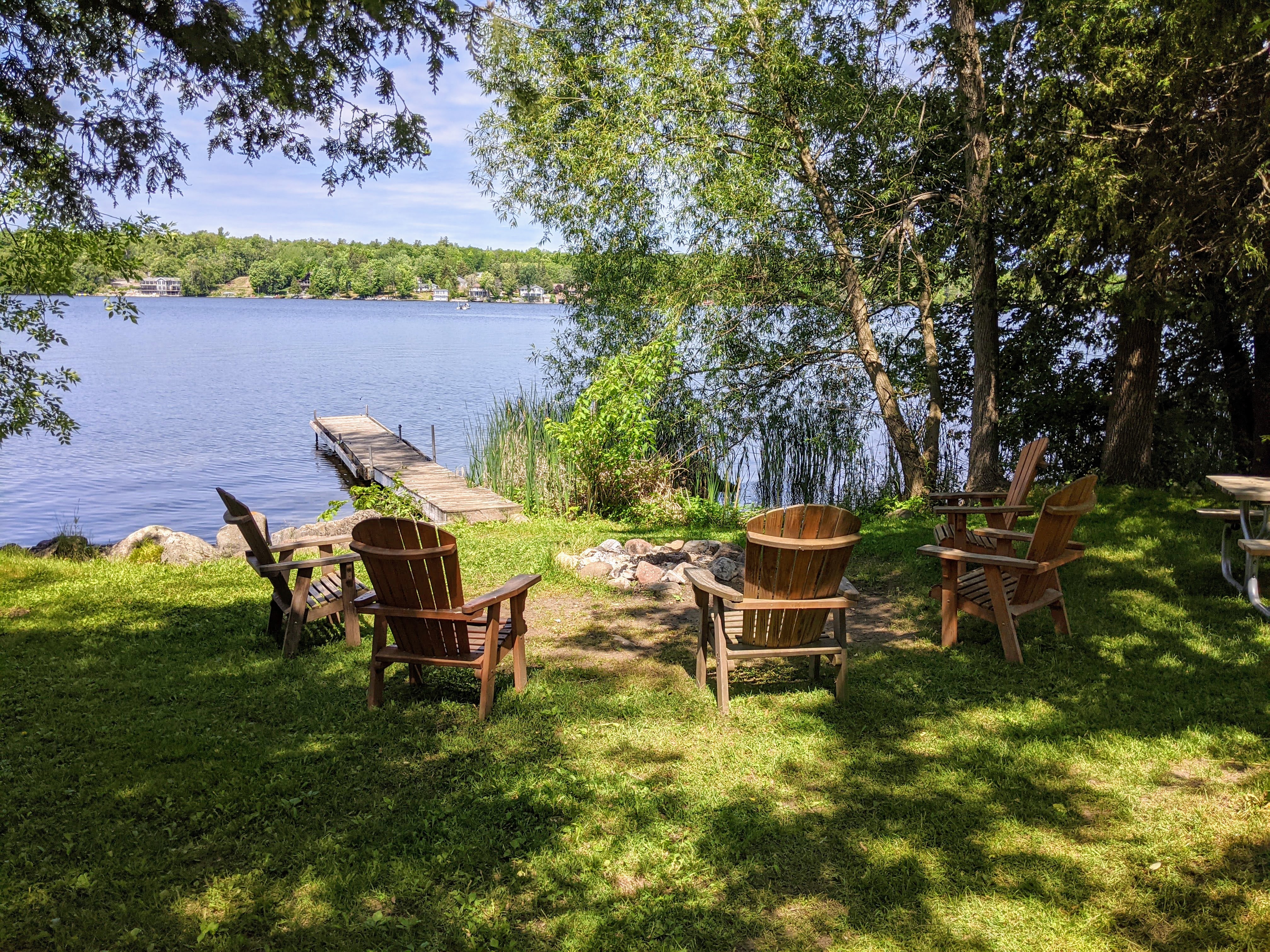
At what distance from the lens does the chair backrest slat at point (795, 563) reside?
4.35 metres

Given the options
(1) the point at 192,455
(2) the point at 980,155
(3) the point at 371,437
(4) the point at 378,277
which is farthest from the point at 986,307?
(4) the point at 378,277

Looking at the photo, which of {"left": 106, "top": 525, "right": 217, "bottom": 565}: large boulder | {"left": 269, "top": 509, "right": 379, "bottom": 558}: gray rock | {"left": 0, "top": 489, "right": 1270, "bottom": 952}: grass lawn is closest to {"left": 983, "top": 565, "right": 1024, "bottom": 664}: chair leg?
{"left": 0, "top": 489, "right": 1270, "bottom": 952}: grass lawn

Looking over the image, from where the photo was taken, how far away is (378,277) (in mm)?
91812

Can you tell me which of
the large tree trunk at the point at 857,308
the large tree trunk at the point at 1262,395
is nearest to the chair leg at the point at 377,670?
the large tree trunk at the point at 857,308

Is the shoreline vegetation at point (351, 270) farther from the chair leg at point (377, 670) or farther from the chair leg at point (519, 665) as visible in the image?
the chair leg at point (377, 670)

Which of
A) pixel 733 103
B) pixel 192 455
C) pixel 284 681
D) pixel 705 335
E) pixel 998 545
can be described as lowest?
pixel 192 455

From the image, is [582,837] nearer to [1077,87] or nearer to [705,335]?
[1077,87]

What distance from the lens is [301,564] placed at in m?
5.31

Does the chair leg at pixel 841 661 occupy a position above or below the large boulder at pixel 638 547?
above

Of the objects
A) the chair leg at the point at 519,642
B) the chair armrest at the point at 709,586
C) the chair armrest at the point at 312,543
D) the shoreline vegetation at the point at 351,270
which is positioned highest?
the shoreline vegetation at the point at 351,270

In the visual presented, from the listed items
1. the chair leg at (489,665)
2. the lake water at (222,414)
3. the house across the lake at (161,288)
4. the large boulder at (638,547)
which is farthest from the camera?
the house across the lake at (161,288)

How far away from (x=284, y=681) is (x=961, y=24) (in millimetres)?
9107

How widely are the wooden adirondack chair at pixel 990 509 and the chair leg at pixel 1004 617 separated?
2.43 ft

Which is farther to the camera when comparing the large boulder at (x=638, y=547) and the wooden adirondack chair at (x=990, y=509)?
the large boulder at (x=638, y=547)
